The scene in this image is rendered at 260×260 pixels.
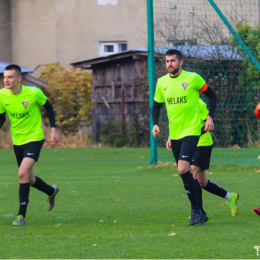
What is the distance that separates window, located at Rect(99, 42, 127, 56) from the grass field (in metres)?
13.7

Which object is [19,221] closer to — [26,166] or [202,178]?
[26,166]

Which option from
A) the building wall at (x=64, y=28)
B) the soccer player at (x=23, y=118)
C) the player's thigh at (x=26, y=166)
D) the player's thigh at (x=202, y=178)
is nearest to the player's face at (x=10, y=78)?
the soccer player at (x=23, y=118)

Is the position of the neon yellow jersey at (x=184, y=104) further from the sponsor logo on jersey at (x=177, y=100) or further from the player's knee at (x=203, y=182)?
the player's knee at (x=203, y=182)

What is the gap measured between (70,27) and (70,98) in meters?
5.99

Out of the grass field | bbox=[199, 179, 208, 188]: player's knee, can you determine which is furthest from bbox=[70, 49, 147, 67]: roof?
bbox=[199, 179, 208, 188]: player's knee

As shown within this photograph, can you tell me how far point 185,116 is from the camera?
5.73m

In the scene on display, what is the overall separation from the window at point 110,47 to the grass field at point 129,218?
45.1ft

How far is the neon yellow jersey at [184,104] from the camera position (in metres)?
5.73

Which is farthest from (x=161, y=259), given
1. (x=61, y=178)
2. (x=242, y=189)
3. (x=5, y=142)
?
(x=5, y=142)

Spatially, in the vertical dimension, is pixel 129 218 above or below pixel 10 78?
below

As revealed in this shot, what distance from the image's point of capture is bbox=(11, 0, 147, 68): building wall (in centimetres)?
2433

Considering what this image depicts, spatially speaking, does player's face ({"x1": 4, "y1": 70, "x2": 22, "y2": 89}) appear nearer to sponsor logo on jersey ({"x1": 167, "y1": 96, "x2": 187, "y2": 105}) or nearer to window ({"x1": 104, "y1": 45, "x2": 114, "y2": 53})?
sponsor logo on jersey ({"x1": 167, "y1": 96, "x2": 187, "y2": 105})

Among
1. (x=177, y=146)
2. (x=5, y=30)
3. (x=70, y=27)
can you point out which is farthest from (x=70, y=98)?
(x=177, y=146)

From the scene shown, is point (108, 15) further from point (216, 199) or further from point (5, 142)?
point (216, 199)
